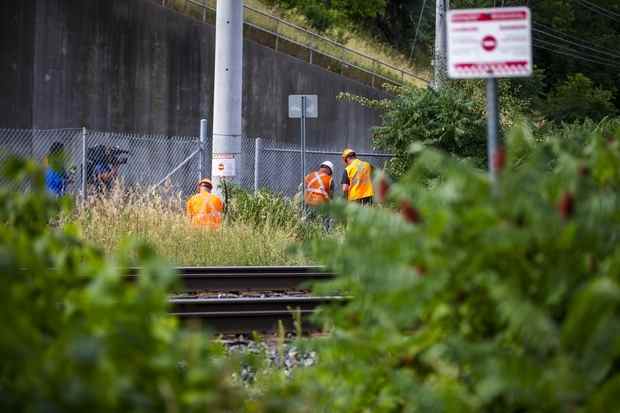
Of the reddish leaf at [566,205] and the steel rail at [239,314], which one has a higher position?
the reddish leaf at [566,205]

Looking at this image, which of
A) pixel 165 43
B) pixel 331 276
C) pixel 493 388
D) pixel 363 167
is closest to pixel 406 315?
pixel 493 388

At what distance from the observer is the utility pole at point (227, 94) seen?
1683cm

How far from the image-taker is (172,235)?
527 inches

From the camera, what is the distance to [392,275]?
3.49 meters

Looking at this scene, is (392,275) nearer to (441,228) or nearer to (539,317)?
(441,228)

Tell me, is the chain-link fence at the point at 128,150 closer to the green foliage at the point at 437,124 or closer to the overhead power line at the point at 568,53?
the green foliage at the point at 437,124

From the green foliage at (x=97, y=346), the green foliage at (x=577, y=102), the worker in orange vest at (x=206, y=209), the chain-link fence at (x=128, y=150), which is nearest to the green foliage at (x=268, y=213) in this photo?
the worker in orange vest at (x=206, y=209)

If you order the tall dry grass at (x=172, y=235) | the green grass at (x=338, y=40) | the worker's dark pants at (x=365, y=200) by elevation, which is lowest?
the tall dry grass at (x=172, y=235)

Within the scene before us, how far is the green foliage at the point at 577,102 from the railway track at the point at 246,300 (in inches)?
1086

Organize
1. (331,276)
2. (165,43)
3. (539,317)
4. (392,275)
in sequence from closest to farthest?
(539,317) → (392,275) → (331,276) → (165,43)

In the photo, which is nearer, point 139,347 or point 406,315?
point 139,347

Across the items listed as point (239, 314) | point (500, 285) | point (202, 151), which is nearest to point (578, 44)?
point (202, 151)

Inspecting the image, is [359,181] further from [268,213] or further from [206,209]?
[206,209]

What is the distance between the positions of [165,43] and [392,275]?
22659 mm
